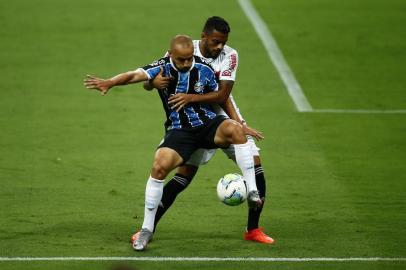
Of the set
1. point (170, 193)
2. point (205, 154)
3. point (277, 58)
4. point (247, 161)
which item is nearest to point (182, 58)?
point (205, 154)

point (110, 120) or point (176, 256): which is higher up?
point (176, 256)

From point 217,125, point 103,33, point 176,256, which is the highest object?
point 217,125

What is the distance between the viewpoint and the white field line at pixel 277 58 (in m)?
17.6

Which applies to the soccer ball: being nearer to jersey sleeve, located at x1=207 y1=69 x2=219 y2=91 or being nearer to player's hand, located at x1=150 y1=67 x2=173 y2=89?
jersey sleeve, located at x1=207 y1=69 x2=219 y2=91

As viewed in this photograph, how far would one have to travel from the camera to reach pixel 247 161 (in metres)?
10.1

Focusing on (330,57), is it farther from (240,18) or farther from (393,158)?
(393,158)

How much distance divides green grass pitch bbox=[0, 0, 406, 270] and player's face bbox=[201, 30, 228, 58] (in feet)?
6.53

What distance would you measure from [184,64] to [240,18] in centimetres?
1240

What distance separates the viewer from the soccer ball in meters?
10.1

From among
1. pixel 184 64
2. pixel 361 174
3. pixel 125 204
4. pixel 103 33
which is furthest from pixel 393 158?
pixel 103 33

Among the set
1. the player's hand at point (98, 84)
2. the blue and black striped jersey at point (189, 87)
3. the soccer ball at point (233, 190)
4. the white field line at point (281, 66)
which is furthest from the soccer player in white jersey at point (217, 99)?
the white field line at point (281, 66)

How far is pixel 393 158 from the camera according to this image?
14375 millimetres


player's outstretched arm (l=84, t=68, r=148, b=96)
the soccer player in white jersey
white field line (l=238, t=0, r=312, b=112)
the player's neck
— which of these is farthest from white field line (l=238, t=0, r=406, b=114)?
player's outstretched arm (l=84, t=68, r=148, b=96)

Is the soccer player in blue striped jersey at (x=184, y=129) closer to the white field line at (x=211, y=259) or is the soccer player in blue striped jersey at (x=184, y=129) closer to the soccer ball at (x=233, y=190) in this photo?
the soccer ball at (x=233, y=190)
